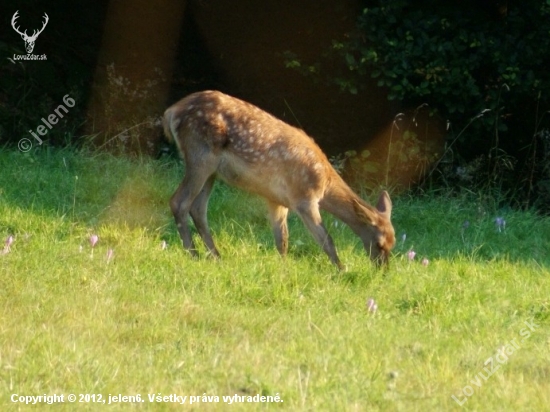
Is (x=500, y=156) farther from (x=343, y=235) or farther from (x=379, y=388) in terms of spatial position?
(x=379, y=388)

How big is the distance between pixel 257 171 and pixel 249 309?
233 cm

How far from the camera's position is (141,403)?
512 cm

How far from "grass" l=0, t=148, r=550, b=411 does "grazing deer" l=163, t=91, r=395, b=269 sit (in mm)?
243

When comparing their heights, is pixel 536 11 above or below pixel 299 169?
above

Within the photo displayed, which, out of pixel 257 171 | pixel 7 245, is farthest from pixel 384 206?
pixel 7 245

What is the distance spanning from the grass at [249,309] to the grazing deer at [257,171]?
24 cm

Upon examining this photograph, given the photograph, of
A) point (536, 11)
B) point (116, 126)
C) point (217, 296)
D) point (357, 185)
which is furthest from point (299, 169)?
point (116, 126)

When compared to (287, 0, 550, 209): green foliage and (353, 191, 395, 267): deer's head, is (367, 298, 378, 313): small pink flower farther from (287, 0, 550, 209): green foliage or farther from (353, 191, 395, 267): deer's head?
(287, 0, 550, 209): green foliage

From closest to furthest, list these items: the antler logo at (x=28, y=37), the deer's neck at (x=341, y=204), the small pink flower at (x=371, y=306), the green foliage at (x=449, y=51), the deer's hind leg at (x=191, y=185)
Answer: the small pink flower at (x=371, y=306) < the deer's hind leg at (x=191, y=185) < the deer's neck at (x=341, y=204) < the green foliage at (x=449, y=51) < the antler logo at (x=28, y=37)

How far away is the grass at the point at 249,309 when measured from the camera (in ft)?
17.9

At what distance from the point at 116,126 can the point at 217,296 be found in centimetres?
656

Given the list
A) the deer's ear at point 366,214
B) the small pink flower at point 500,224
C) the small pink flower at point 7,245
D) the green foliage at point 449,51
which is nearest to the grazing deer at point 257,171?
the deer's ear at point 366,214

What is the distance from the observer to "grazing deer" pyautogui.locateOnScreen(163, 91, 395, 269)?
8820mm

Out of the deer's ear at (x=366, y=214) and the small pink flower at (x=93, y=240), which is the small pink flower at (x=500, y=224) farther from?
the small pink flower at (x=93, y=240)
